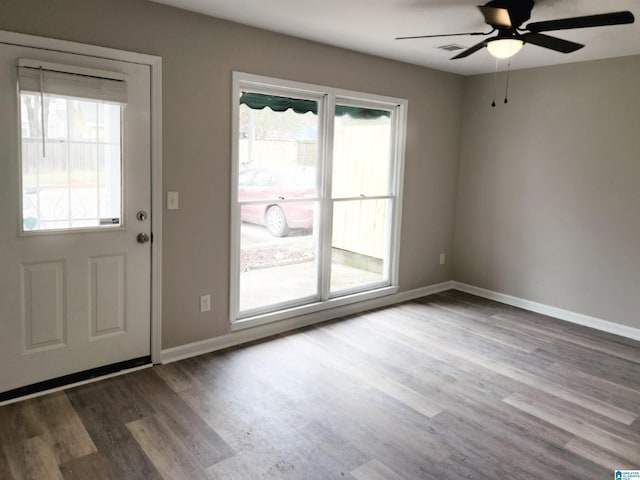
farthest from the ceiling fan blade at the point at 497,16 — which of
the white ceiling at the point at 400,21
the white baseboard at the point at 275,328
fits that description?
the white baseboard at the point at 275,328

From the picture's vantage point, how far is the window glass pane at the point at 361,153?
14.8 ft

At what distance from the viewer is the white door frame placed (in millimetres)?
2803

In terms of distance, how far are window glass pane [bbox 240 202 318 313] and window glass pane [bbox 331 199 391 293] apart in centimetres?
30

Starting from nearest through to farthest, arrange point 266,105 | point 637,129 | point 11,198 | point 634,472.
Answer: point 634,472 → point 11,198 → point 266,105 → point 637,129

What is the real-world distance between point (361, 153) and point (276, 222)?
3.88 ft

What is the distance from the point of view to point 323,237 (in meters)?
4.44

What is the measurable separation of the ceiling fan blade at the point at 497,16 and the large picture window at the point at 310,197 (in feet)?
5.54

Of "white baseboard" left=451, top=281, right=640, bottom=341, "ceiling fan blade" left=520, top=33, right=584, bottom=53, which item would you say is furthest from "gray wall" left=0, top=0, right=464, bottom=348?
"white baseboard" left=451, top=281, right=640, bottom=341

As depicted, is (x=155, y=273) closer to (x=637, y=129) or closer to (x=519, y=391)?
(x=519, y=391)

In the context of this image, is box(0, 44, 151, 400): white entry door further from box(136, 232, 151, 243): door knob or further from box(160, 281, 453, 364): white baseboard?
box(160, 281, 453, 364): white baseboard

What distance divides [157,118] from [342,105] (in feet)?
5.92

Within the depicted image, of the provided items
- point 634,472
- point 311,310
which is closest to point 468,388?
point 634,472

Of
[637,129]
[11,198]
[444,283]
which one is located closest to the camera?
[11,198]

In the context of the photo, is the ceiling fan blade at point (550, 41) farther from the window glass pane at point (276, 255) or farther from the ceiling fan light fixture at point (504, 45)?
the window glass pane at point (276, 255)
